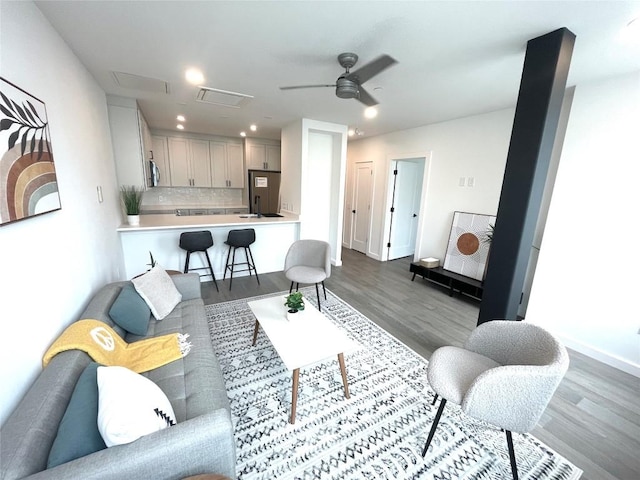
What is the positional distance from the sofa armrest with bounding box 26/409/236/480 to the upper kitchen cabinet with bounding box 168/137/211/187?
565 cm

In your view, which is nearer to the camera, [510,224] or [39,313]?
[39,313]

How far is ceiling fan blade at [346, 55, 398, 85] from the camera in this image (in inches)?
65.4

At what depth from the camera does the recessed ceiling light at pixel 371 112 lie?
135 inches

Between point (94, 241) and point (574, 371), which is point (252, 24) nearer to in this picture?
point (94, 241)

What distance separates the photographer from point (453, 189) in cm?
407

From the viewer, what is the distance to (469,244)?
12.6 ft

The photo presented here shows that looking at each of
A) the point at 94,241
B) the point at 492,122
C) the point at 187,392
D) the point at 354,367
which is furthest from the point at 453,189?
the point at 94,241

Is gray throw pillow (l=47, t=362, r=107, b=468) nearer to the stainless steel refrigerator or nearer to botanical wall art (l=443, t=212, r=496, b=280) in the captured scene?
botanical wall art (l=443, t=212, r=496, b=280)

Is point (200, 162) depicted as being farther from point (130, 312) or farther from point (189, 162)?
point (130, 312)

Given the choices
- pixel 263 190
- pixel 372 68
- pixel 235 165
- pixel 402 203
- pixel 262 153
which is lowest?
pixel 402 203

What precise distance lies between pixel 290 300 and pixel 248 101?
2.59 metres

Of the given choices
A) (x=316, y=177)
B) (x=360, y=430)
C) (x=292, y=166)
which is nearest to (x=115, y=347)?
(x=360, y=430)

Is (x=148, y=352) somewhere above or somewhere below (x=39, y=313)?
below

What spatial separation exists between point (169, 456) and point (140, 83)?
3352mm
